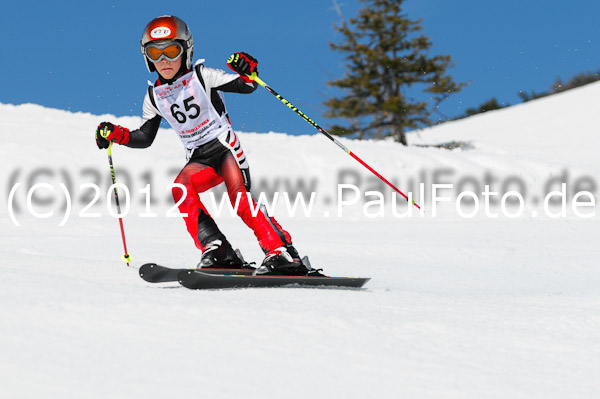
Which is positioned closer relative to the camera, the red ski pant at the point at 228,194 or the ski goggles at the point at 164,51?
the ski goggles at the point at 164,51

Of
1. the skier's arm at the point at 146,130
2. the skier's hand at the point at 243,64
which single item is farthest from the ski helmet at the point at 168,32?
the skier's arm at the point at 146,130

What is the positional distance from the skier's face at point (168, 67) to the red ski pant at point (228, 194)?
602 mm

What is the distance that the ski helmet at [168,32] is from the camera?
4.07 m

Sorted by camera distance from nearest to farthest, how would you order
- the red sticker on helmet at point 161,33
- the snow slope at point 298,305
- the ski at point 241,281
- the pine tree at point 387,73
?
the snow slope at point 298,305, the ski at point 241,281, the red sticker on helmet at point 161,33, the pine tree at point 387,73

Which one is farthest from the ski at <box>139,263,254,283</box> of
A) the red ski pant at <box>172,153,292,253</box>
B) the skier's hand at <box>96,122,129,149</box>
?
the skier's hand at <box>96,122,129,149</box>

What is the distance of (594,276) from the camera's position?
631 cm

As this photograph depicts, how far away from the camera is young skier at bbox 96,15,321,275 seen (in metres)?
4.15

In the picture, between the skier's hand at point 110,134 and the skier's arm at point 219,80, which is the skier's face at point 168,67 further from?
the skier's hand at point 110,134

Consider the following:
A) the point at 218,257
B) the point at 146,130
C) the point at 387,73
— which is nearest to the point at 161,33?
the point at 146,130

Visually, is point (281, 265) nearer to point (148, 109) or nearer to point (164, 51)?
point (148, 109)

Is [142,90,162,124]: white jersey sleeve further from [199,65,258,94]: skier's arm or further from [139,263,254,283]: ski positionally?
[139,263,254,283]: ski

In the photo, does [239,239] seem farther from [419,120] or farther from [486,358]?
[419,120]

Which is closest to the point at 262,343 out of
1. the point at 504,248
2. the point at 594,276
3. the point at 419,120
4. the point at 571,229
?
the point at 594,276

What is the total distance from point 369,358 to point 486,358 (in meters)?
0.52
